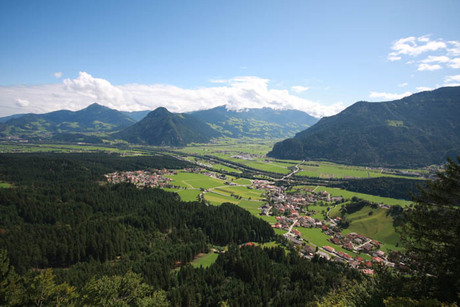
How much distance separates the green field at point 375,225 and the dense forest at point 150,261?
34534mm

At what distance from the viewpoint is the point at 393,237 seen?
8100 centimetres

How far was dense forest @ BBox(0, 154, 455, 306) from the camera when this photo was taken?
28586 mm

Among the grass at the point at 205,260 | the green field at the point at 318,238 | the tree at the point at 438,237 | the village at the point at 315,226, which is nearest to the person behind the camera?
the tree at the point at 438,237

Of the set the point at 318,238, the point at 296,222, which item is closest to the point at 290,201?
the point at 296,222

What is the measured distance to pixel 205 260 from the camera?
63781mm

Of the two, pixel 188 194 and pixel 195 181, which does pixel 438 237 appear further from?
pixel 195 181

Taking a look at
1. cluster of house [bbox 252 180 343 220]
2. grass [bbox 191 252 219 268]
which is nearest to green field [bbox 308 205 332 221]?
cluster of house [bbox 252 180 343 220]

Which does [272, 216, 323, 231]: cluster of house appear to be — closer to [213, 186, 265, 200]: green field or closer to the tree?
[213, 186, 265, 200]: green field

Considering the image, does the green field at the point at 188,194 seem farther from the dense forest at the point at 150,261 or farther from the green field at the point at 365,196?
the green field at the point at 365,196

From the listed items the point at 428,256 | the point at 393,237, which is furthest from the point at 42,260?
the point at 393,237

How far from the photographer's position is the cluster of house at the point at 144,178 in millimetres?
144375

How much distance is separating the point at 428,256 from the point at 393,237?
77331 mm

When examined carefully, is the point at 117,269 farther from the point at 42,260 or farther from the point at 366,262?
the point at 366,262

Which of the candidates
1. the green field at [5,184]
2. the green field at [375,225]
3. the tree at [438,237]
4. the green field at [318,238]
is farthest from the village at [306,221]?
the green field at [5,184]
